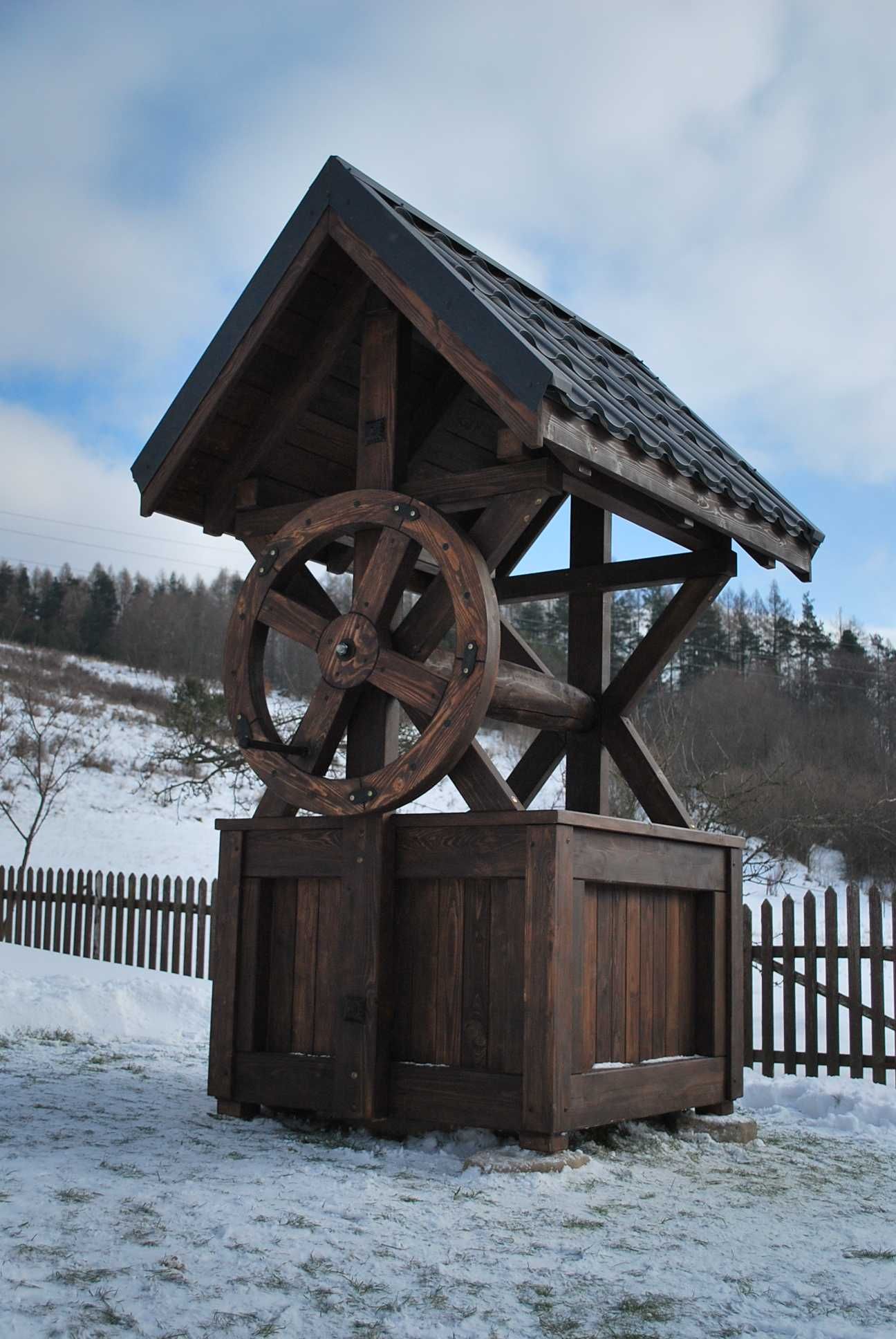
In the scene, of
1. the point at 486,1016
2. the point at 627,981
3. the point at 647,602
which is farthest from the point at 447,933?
the point at 647,602

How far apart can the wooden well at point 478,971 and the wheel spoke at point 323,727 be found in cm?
31

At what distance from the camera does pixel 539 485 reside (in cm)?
542

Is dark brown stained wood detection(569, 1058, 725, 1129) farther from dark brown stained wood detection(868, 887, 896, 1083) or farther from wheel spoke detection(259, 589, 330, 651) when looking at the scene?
dark brown stained wood detection(868, 887, 896, 1083)

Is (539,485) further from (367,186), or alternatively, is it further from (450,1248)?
(450,1248)

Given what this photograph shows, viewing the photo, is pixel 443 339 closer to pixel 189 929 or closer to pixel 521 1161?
pixel 521 1161

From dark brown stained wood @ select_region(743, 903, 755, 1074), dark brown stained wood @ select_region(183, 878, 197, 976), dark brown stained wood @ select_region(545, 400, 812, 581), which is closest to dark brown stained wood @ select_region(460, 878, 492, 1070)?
dark brown stained wood @ select_region(545, 400, 812, 581)

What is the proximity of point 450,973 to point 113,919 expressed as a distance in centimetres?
1240

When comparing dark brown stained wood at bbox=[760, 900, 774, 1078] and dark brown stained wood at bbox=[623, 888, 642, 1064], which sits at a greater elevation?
dark brown stained wood at bbox=[623, 888, 642, 1064]

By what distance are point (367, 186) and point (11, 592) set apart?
61.6 meters

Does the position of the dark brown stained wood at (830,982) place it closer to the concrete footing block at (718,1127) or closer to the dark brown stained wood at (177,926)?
the concrete footing block at (718,1127)

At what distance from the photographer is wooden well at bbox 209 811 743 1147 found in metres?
5.14

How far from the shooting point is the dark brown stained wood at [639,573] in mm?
6809

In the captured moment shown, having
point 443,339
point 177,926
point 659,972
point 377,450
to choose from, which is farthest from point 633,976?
point 177,926

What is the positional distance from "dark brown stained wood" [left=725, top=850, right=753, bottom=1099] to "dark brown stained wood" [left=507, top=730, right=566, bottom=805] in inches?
46.8
